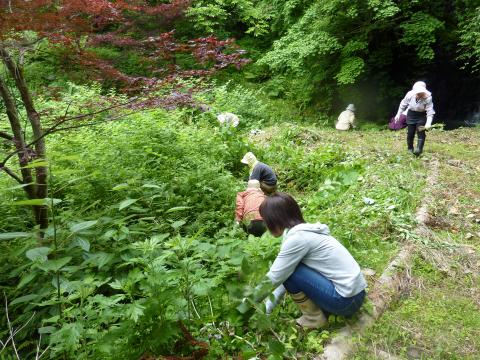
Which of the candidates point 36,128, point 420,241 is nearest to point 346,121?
point 420,241

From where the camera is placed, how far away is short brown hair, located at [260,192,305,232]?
282 cm

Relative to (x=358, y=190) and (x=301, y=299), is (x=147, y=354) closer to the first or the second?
(x=301, y=299)

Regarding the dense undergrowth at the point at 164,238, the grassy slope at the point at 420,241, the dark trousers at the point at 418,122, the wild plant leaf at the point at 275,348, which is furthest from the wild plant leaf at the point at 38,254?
the dark trousers at the point at 418,122

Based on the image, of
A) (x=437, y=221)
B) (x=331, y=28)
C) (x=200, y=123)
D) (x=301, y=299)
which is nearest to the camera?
(x=301, y=299)

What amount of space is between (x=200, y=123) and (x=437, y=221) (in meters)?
4.90

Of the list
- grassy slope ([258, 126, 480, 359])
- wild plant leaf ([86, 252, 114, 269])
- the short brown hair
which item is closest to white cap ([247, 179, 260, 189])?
grassy slope ([258, 126, 480, 359])

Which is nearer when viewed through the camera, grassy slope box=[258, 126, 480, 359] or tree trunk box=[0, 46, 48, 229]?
grassy slope box=[258, 126, 480, 359]

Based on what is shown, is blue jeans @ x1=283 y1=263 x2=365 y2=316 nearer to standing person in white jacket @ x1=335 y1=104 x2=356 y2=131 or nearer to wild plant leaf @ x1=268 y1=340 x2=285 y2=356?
wild plant leaf @ x1=268 y1=340 x2=285 y2=356

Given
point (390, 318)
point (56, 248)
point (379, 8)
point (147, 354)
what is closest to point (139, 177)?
point (56, 248)

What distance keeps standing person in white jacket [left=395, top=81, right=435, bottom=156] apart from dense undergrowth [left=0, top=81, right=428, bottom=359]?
1.72 feet

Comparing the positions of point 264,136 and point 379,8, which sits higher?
point 379,8

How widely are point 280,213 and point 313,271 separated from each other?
0.45 metres

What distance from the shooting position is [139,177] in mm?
4016

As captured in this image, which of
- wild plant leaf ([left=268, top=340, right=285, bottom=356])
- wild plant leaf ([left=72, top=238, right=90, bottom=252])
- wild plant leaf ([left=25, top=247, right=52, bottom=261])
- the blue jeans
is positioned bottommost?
the blue jeans
